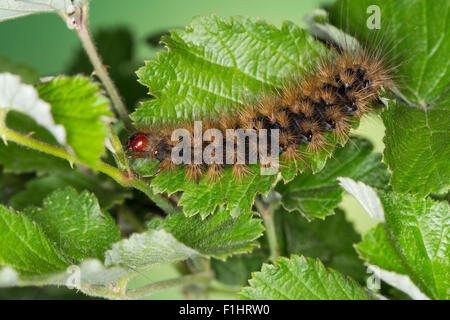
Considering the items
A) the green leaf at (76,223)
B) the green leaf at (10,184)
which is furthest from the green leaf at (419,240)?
the green leaf at (10,184)

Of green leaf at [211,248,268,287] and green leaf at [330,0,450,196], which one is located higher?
green leaf at [330,0,450,196]

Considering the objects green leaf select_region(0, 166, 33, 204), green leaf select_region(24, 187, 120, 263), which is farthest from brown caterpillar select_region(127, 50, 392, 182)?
green leaf select_region(0, 166, 33, 204)

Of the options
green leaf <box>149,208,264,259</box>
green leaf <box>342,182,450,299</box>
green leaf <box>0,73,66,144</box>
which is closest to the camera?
green leaf <box>0,73,66,144</box>

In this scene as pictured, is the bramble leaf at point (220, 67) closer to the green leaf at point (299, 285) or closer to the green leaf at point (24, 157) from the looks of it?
the green leaf at point (299, 285)

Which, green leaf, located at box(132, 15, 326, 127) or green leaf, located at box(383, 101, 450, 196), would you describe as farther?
green leaf, located at box(132, 15, 326, 127)

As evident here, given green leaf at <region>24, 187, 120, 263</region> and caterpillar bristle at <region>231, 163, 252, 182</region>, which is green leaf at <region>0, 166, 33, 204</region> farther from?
caterpillar bristle at <region>231, 163, 252, 182</region>

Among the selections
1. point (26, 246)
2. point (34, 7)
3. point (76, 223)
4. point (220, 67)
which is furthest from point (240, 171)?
point (34, 7)
